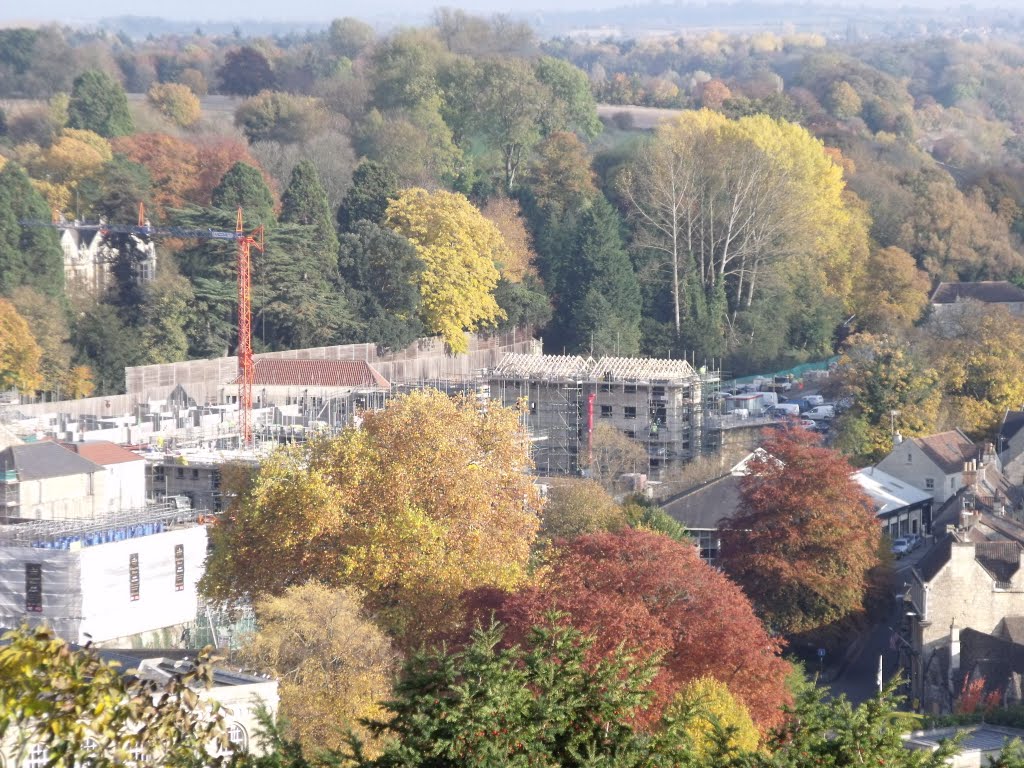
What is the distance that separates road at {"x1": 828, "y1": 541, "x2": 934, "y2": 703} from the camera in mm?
26219

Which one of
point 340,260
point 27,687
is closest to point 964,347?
point 340,260

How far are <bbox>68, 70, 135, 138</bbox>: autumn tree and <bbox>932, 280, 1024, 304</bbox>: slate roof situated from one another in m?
26.6

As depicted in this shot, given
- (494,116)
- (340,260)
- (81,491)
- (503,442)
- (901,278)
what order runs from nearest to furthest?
(503,442)
(81,491)
(340,260)
(901,278)
(494,116)

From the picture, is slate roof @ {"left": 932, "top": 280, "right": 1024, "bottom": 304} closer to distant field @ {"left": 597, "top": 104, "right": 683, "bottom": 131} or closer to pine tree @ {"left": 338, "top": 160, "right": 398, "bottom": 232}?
pine tree @ {"left": 338, "top": 160, "right": 398, "bottom": 232}

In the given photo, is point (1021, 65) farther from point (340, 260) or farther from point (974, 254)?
point (340, 260)

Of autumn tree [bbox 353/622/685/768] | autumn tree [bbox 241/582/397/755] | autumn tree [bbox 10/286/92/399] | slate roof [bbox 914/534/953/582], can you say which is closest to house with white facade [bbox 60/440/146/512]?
autumn tree [bbox 10/286/92/399]

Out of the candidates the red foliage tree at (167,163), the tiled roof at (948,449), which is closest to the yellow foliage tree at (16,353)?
the red foliage tree at (167,163)

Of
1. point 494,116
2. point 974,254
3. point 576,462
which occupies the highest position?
point 494,116

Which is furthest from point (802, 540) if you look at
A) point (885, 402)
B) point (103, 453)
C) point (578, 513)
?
point (103, 453)

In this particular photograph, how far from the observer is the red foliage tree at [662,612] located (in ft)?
67.5

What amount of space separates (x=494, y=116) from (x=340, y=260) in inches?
619

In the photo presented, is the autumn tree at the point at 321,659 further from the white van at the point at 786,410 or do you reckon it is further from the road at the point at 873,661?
the white van at the point at 786,410

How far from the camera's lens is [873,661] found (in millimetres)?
27766

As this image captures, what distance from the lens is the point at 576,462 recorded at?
41719mm
